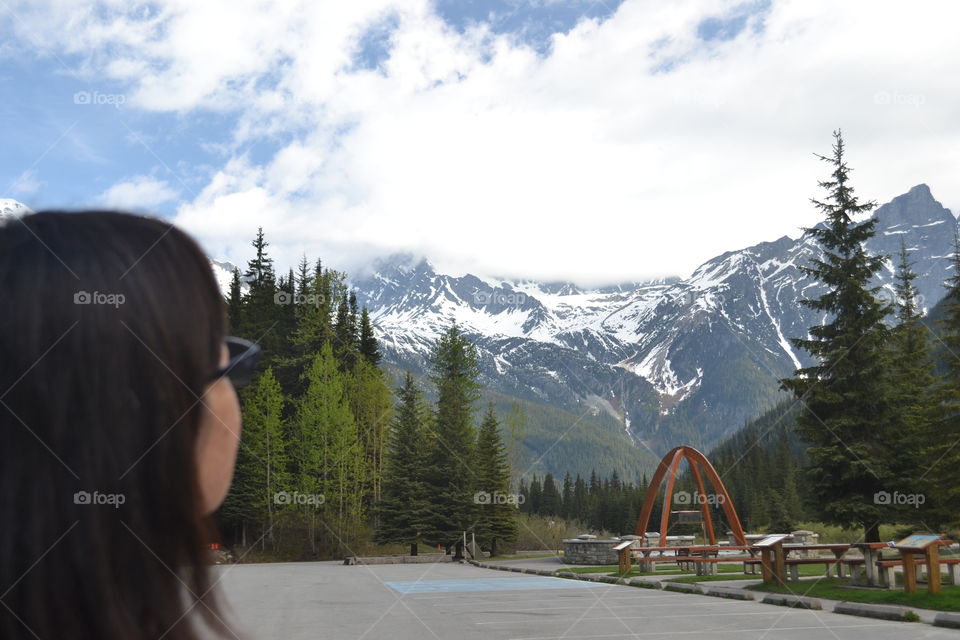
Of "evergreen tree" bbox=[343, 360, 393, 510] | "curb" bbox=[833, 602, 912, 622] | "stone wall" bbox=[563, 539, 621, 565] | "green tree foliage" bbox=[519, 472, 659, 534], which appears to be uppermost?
"evergreen tree" bbox=[343, 360, 393, 510]

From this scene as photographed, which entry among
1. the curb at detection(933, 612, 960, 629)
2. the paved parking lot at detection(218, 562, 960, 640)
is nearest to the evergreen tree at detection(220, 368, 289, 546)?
the paved parking lot at detection(218, 562, 960, 640)

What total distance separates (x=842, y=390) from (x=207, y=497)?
2459cm

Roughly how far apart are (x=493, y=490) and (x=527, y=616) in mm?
37131

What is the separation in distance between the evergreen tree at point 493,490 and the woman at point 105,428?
46.3 metres

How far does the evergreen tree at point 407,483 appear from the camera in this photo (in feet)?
160

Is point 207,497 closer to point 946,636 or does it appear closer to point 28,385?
point 28,385

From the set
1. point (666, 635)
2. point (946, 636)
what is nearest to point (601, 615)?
point (666, 635)

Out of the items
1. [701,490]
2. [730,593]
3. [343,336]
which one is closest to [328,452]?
[343,336]

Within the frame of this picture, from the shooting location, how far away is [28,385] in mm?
878

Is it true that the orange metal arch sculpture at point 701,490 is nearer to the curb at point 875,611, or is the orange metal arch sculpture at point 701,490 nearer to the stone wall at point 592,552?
the stone wall at point 592,552

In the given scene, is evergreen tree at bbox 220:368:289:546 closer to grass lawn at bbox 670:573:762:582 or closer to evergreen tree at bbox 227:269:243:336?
evergreen tree at bbox 227:269:243:336

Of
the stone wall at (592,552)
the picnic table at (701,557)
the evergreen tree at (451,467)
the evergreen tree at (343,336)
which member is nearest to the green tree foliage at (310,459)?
the evergreen tree at (343,336)

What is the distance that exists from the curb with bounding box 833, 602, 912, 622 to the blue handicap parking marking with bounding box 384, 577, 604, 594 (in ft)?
29.3

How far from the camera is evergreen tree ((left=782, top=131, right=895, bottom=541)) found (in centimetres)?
2205
